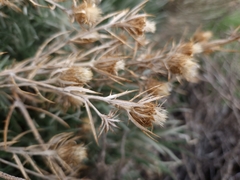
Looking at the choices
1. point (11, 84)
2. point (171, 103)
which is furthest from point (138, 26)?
point (171, 103)

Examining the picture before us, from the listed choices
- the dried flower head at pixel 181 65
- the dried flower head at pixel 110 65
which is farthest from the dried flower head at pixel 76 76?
the dried flower head at pixel 181 65

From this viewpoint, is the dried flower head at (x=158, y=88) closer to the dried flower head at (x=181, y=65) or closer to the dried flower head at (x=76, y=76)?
the dried flower head at (x=181, y=65)

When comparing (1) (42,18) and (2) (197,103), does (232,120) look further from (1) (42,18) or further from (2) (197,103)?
(1) (42,18)

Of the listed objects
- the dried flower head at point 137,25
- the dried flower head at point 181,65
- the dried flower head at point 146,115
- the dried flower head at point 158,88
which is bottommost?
the dried flower head at point 158,88

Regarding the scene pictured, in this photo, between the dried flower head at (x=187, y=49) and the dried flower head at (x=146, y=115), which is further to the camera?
the dried flower head at (x=187, y=49)

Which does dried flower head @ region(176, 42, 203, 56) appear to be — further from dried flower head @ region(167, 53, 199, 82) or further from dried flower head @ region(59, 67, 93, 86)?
dried flower head @ region(59, 67, 93, 86)

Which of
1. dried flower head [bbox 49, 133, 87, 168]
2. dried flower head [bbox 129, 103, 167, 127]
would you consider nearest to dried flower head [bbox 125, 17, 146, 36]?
dried flower head [bbox 129, 103, 167, 127]
